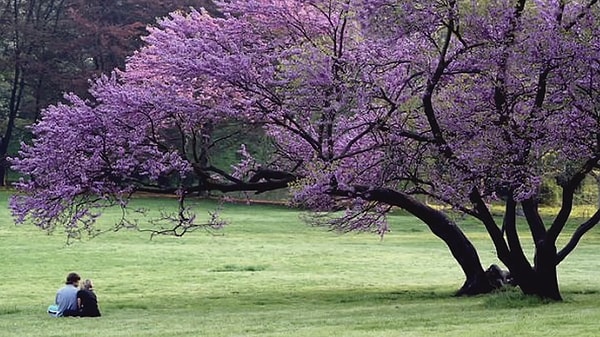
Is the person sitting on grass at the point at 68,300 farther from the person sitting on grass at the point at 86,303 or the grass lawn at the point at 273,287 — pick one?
the grass lawn at the point at 273,287

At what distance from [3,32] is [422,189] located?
172ft

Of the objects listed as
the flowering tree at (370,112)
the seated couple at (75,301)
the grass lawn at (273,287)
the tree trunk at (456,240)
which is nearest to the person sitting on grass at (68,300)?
the seated couple at (75,301)

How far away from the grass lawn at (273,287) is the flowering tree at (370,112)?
188 centimetres

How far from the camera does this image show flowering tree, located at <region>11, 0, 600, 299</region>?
16391 mm

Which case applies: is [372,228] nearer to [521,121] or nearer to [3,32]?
[521,121]

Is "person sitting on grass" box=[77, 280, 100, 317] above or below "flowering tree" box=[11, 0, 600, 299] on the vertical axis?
below

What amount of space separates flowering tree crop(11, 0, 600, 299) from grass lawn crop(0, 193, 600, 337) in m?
1.88

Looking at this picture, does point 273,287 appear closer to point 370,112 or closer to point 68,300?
point 370,112

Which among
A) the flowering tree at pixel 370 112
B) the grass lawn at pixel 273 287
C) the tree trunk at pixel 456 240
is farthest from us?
the tree trunk at pixel 456 240

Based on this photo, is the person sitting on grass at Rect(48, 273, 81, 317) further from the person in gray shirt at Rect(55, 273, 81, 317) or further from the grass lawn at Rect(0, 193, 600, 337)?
the grass lawn at Rect(0, 193, 600, 337)

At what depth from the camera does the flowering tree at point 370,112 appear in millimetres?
16391

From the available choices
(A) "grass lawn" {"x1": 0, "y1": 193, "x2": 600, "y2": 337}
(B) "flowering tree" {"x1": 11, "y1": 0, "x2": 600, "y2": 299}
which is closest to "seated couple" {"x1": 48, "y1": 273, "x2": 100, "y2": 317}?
(A) "grass lawn" {"x1": 0, "y1": 193, "x2": 600, "y2": 337}

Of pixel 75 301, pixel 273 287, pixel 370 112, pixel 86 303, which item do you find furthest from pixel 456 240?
pixel 75 301

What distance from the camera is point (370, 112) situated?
59.3 feet
